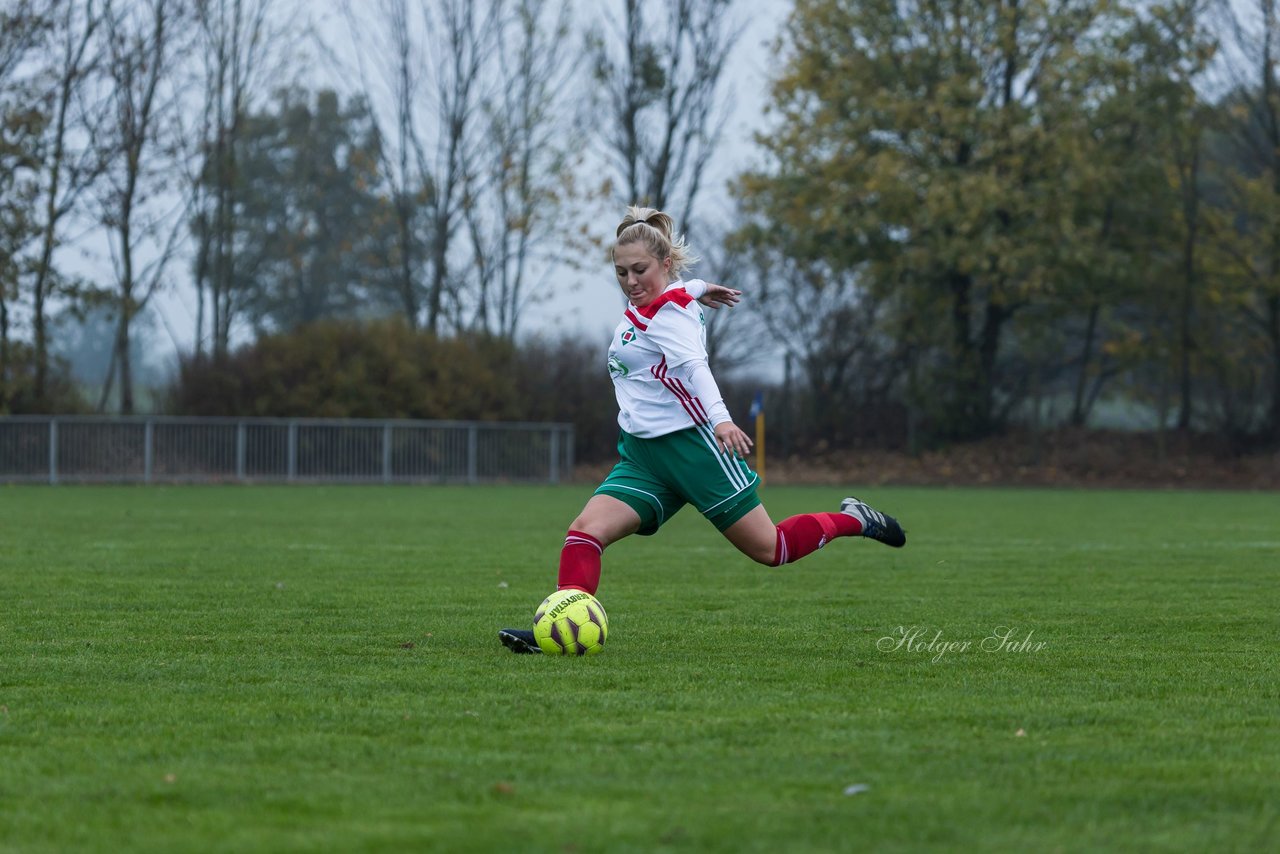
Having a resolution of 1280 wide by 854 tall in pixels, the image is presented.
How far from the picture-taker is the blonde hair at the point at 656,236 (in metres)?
6.27

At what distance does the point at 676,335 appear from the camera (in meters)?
6.16

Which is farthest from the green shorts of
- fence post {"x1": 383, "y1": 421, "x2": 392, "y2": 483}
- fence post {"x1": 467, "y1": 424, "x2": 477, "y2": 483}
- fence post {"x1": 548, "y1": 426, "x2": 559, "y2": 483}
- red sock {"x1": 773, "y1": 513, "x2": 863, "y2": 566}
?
fence post {"x1": 548, "y1": 426, "x2": 559, "y2": 483}

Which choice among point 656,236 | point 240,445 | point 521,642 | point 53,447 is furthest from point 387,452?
point 656,236

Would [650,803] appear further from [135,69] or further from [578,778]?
[135,69]

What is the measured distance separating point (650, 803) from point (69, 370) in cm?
3132

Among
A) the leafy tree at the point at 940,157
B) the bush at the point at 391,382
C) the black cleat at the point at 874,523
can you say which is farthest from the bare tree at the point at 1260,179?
the black cleat at the point at 874,523

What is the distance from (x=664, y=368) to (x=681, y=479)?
477 millimetres

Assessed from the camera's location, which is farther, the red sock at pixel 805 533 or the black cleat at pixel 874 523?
the black cleat at pixel 874 523

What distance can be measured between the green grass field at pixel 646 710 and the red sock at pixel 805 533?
15.9 inches

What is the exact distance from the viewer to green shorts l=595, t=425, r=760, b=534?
20.8 feet

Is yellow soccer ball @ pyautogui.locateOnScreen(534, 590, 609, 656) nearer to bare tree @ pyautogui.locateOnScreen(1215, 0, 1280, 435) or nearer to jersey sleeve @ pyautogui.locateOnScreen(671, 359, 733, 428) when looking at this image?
jersey sleeve @ pyautogui.locateOnScreen(671, 359, 733, 428)

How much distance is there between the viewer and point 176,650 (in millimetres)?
6277

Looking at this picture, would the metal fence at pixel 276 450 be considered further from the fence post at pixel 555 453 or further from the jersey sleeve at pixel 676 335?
the jersey sleeve at pixel 676 335

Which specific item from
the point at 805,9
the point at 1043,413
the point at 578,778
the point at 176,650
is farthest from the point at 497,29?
the point at 578,778
